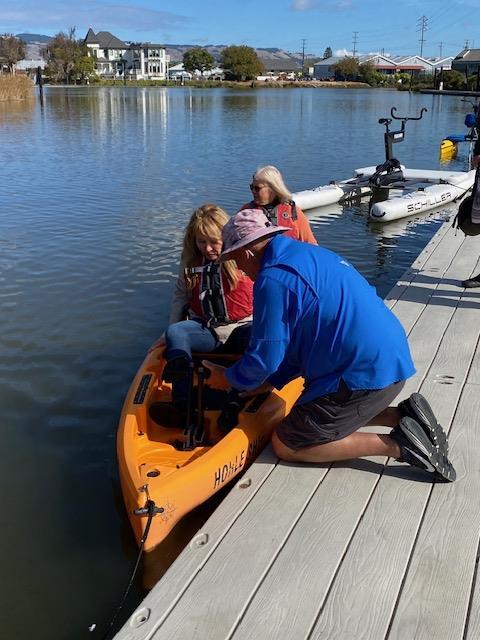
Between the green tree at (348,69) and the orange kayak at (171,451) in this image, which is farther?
the green tree at (348,69)

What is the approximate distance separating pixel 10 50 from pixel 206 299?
300ft

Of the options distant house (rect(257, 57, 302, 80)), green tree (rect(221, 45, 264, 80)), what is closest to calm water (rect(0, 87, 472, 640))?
green tree (rect(221, 45, 264, 80))

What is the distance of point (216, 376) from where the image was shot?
408cm

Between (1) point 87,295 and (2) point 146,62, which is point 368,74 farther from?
(1) point 87,295

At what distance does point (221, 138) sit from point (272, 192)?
802 inches

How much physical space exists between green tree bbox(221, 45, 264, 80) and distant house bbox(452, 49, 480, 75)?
3383 centimetres

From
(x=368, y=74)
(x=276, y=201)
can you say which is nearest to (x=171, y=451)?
(x=276, y=201)

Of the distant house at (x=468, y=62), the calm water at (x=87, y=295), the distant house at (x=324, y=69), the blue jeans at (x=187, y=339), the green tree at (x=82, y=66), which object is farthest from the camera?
the distant house at (x=324, y=69)

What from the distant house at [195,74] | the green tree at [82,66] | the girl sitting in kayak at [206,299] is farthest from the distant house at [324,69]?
the girl sitting in kayak at [206,299]

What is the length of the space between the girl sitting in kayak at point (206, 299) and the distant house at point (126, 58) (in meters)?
122

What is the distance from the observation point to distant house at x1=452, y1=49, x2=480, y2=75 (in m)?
87.6

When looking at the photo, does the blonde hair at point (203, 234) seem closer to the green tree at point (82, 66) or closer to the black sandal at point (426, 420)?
the black sandal at point (426, 420)

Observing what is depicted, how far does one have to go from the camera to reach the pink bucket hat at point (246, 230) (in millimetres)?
2762

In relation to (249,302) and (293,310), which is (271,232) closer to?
(293,310)
